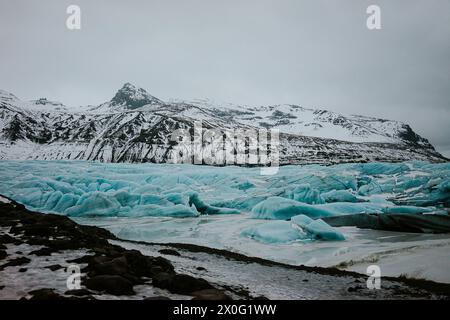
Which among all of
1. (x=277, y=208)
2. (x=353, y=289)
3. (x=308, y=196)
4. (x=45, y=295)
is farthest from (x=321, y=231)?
(x=45, y=295)

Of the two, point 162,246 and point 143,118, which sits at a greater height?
point 143,118

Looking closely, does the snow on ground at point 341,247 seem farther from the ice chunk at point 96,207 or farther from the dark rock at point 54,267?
the dark rock at point 54,267

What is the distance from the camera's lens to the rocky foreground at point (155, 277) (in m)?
7.16

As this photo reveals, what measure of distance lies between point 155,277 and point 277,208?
14.9 metres

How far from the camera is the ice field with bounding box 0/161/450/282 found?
14.0m

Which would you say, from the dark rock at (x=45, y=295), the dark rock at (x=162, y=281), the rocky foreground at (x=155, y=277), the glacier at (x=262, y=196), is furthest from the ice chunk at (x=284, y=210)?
the dark rock at (x=45, y=295)

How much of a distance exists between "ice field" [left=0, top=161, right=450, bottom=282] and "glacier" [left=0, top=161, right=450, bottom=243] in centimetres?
7

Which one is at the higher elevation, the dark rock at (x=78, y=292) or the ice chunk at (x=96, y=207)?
the dark rock at (x=78, y=292)

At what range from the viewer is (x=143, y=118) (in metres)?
133

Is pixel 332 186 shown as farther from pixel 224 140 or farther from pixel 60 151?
pixel 60 151

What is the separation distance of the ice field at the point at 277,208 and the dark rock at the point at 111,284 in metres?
7.53

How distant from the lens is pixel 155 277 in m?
8.14

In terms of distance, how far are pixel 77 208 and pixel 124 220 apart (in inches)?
171
